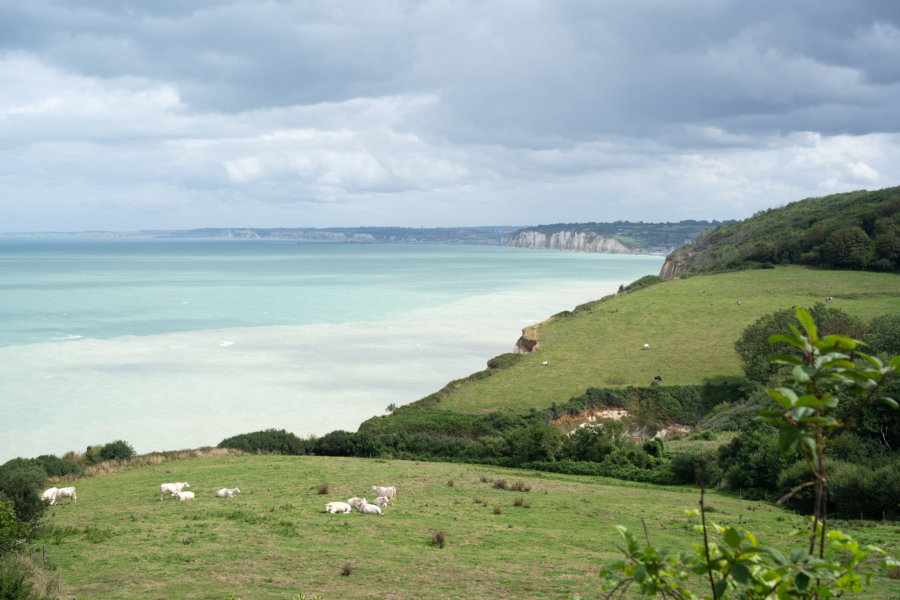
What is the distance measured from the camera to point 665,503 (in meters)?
20.4

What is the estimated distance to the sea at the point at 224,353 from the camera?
40.5 m

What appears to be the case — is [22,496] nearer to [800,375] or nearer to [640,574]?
[640,574]

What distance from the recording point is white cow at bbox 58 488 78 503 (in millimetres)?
19966

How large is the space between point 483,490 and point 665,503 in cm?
566

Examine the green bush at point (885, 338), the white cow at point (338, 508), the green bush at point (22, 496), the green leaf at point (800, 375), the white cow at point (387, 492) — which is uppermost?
the green leaf at point (800, 375)

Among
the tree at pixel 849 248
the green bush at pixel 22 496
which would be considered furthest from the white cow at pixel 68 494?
the tree at pixel 849 248

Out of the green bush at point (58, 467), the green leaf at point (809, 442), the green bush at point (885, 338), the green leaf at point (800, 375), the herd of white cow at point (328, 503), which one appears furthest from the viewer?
the green bush at point (885, 338)

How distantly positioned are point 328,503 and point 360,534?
9.21ft

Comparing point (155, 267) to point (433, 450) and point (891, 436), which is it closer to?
point (433, 450)

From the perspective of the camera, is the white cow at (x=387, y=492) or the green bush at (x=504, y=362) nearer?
the white cow at (x=387, y=492)

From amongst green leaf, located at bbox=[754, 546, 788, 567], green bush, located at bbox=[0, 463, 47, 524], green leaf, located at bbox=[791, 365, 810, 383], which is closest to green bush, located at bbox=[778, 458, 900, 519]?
green leaf, located at bbox=[754, 546, 788, 567]

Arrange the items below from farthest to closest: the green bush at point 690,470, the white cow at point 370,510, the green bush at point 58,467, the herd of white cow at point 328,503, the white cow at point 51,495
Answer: the green bush at point 58,467
the green bush at point 690,470
the white cow at point 51,495
the herd of white cow at point 328,503
the white cow at point 370,510

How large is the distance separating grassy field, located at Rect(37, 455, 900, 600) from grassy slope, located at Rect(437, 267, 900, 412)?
1856 centimetres

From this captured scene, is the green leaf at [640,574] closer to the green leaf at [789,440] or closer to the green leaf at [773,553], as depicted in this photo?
the green leaf at [773,553]
